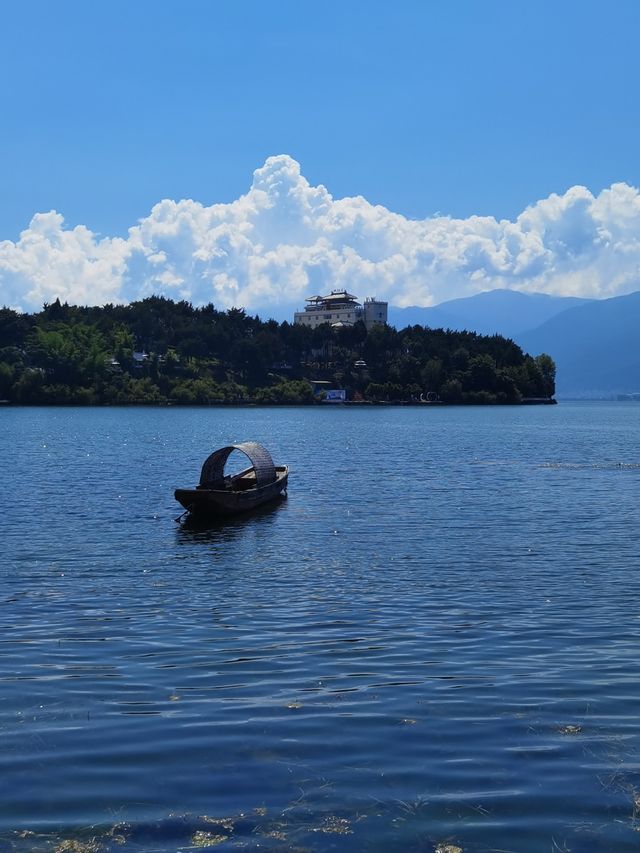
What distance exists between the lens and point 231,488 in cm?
5444

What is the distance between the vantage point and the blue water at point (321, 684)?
12.3 meters

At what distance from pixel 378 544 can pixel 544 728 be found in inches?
909

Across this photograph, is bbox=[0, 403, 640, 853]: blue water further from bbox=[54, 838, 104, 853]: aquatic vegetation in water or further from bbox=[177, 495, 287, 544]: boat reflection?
bbox=[177, 495, 287, 544]: boat reflection

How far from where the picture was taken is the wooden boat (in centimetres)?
4688

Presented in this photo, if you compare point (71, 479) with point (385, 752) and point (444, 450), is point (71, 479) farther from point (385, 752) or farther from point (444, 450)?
point (385, 752)

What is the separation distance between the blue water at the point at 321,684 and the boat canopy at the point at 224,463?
6.06 meters

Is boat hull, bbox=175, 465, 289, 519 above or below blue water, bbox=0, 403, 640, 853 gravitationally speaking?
above

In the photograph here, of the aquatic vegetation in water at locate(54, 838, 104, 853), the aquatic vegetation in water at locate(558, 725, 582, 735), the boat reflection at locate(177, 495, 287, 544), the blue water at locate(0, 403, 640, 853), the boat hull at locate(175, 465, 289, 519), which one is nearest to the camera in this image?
the aquatic vegetation in water at locate(54, 838, 104, 853)

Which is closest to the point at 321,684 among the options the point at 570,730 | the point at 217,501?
the point at 570,730

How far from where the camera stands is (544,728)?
51.6 feet

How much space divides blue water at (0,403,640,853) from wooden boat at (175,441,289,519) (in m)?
1.69

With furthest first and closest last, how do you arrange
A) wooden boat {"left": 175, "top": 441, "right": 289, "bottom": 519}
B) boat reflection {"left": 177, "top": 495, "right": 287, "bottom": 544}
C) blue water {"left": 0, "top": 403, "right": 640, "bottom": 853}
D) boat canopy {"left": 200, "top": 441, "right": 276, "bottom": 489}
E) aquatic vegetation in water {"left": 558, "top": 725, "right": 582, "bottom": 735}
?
boat canopy {"left": 200, "top": 441, "right": 276, "bottom": 489} < wooden boat {"left": 175, "top": 441, "right": 289, "bottom": 519} < boat reflection {"left": 177, "top": 495, "right": 287, "bottom": 544} < aquatic vegetation in water {"left": 558, "top": 725, "right": 582, "bottom": 735} < blue water {"left": 0, "top": 403, "right": 640, "bottom": 853}

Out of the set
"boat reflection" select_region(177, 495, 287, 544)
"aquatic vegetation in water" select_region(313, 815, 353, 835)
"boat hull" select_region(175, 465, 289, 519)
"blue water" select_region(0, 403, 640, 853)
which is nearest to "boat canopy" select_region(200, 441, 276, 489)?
"boat hull" select_region(175, 465, 289, 519)

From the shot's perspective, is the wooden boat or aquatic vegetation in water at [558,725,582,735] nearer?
aquatic vegetation in water at [558,725,582,735]
